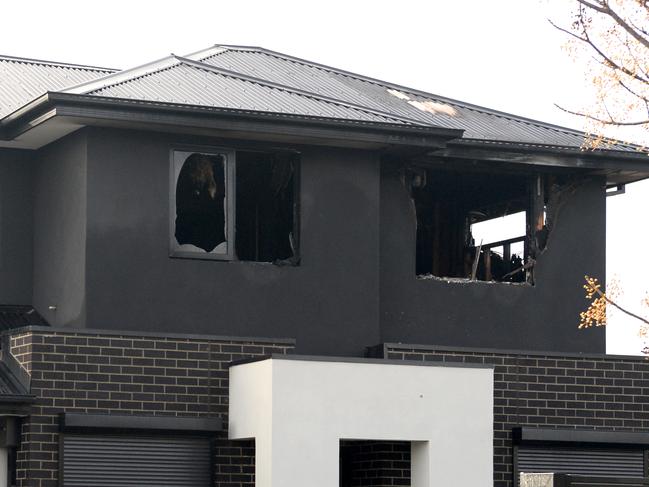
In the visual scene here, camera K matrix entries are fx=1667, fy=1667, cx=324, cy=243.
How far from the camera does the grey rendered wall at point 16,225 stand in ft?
69.8

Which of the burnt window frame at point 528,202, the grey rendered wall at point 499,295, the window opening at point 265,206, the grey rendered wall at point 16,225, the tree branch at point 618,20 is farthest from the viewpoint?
the burnt window frame at point 528,202

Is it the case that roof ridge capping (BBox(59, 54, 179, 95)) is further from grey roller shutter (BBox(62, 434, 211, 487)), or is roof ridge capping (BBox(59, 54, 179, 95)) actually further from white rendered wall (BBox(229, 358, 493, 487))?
grey roller shutter (BBox(62, 434, 211, 487))

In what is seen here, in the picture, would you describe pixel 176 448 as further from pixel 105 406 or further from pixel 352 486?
pixel 352 486

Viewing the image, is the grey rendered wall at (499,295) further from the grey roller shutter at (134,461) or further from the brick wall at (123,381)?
the grey roller shutter at (134,461)

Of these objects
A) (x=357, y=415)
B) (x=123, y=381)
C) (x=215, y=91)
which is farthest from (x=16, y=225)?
(x=357, y=415)

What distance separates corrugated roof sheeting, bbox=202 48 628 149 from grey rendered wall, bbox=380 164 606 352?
0.98m

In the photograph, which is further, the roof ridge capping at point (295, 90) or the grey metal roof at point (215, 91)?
the roof ridge capping at point (295, 90)

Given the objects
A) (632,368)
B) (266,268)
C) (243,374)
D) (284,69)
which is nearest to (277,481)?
(243,374)

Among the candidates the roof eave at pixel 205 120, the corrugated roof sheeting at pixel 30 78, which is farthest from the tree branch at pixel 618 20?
the corrugated roof sheeting at pixel 30 78

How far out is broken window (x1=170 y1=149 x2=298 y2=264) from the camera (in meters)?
20.3

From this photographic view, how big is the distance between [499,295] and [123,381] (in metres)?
5.75

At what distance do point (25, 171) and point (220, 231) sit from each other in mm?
2872

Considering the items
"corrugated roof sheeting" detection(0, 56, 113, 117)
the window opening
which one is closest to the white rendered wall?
the window opening

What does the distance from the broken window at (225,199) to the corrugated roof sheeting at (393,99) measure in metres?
1.45
